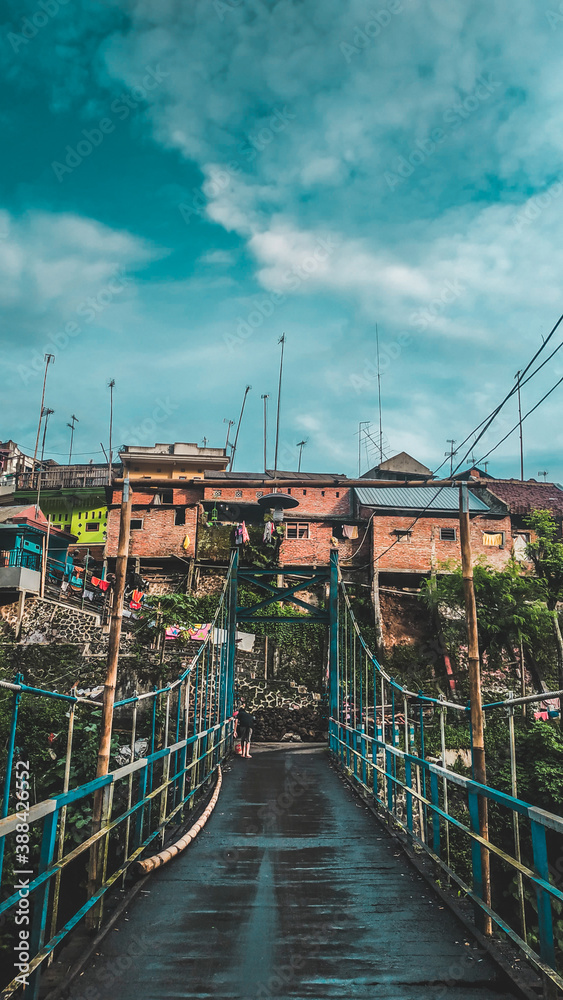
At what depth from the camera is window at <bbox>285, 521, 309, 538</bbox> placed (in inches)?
915

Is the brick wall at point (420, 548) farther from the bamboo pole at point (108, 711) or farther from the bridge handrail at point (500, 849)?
the bamboo pole at point (108, 711)

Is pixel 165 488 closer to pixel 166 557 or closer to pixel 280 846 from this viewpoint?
pixel 166 557

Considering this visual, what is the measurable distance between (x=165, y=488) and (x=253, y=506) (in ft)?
12.5

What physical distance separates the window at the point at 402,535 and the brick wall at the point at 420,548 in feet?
0.23

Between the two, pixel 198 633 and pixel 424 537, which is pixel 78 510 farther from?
pixel 424 537

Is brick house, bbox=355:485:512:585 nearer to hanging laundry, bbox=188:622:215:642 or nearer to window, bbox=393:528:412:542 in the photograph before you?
window, bbox=393:528:412:542

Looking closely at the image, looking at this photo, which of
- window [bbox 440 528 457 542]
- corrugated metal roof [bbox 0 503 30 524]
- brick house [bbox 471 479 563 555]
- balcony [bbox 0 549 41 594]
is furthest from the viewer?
brick house [bbox 471 479 563 555]

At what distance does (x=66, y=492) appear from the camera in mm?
30656

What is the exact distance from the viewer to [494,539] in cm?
2230

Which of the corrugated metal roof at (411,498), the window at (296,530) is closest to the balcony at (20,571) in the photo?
the window at (296,530)

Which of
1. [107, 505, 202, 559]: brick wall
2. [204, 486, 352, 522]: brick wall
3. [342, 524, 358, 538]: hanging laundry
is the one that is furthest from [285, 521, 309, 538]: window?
[107, 505, 202, 559]: brick wall

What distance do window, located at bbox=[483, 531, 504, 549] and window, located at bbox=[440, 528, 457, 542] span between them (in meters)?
1.07

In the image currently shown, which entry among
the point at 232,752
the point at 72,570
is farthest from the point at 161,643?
the point at 72,570

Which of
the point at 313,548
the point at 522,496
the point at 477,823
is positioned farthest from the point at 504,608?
the point at 477,823
